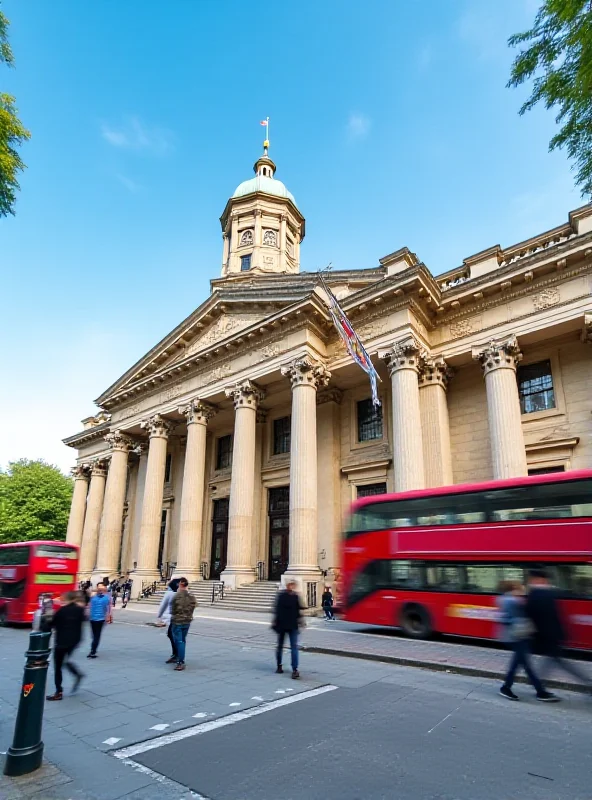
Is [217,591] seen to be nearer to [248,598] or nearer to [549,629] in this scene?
[248,598]

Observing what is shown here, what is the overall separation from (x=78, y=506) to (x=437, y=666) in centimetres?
3195

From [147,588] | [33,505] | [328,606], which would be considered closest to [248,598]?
[328,606]

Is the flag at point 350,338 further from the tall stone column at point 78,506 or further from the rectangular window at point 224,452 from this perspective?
the tall stone column at point 78,506

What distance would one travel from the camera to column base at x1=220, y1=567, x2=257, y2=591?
62.4 ft

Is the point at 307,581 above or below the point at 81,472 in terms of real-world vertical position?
below

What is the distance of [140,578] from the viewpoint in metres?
23.5

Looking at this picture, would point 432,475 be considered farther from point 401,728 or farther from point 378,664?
point 401,728

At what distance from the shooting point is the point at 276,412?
2534 cm

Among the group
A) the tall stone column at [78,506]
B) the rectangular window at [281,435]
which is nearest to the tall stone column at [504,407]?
the rectangular window at [281,435]

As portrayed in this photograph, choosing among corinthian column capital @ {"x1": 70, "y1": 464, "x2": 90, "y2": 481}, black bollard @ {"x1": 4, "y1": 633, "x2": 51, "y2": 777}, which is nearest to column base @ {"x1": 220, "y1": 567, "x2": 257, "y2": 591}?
black bollard @ {"x1": 4, "y1": 633, "x2": 51, "y2": 777}

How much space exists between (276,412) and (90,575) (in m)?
14.8

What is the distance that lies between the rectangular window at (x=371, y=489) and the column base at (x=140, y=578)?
35.8 feet

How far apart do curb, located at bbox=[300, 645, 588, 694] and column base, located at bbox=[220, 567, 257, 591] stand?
31.5 ft

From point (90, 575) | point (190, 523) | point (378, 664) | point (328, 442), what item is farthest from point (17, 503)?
point (378, 664)
